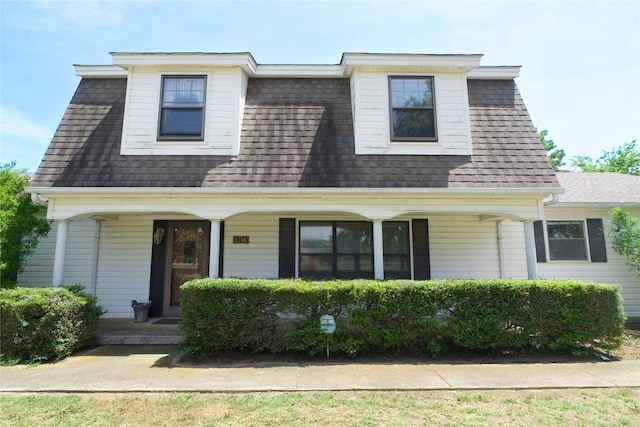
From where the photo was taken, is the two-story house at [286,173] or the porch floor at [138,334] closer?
the porch floor at [138,334]

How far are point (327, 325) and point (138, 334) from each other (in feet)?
12.1

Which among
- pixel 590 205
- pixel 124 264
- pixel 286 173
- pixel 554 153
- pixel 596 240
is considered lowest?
pixel 124 264

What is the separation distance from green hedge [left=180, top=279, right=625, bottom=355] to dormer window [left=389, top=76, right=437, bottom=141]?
Result: 3.39 m

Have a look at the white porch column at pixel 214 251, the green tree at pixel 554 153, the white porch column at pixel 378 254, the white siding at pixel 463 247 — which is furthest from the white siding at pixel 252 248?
the green tree at pixel 554 153

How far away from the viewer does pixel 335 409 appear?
349 cm

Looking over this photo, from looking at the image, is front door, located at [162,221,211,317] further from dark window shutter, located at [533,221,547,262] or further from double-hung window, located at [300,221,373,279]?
dark window shutter, located at [533,221,547,262]

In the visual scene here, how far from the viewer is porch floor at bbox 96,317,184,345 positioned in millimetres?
6133

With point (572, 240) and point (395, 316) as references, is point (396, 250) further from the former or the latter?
point (572, 240)

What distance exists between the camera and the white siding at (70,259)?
7891 mm

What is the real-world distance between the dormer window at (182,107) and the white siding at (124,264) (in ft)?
7.65

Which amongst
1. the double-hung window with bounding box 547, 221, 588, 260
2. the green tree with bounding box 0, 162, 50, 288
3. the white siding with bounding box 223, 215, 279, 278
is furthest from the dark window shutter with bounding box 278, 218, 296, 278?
the double-hung window with bounding box 547, 221, 588, 260

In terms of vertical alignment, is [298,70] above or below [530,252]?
above

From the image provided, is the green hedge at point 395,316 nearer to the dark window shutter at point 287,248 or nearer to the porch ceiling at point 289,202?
the porch ceiling at point 289,202

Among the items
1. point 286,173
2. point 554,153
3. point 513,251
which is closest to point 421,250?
point 513,251
